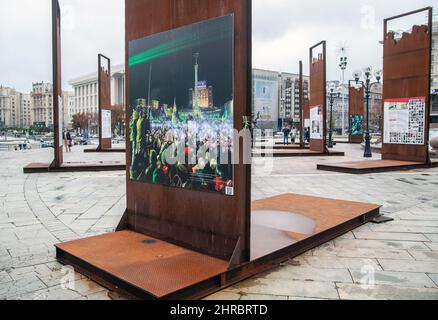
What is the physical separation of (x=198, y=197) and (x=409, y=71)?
11.9 metres

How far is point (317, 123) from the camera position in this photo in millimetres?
18938

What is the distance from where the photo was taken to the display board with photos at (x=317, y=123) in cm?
1858

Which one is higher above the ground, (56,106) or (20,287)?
(56,106)

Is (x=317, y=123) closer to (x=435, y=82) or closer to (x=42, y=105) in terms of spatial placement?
(x=435, y=82)

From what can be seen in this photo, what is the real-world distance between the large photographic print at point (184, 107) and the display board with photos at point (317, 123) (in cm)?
1477

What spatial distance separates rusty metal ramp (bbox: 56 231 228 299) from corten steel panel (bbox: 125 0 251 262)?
19 cm

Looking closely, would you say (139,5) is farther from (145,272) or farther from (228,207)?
(145,272)

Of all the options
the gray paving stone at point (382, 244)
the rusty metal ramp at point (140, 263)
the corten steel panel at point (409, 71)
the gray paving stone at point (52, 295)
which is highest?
the corten steel panel at point (409, 71)

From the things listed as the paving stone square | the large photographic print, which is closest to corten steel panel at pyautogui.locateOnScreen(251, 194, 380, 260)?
the paving stone square

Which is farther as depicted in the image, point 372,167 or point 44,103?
point 44,103

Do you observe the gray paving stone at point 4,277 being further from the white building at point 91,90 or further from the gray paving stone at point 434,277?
the white building at point 91,90

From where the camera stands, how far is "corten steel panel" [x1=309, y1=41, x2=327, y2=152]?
1823 cm

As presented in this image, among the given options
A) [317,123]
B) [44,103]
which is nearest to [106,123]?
[317,123]

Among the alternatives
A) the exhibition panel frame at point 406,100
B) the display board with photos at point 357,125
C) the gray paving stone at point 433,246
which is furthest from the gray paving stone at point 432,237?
the display board with photos at point 357,125
